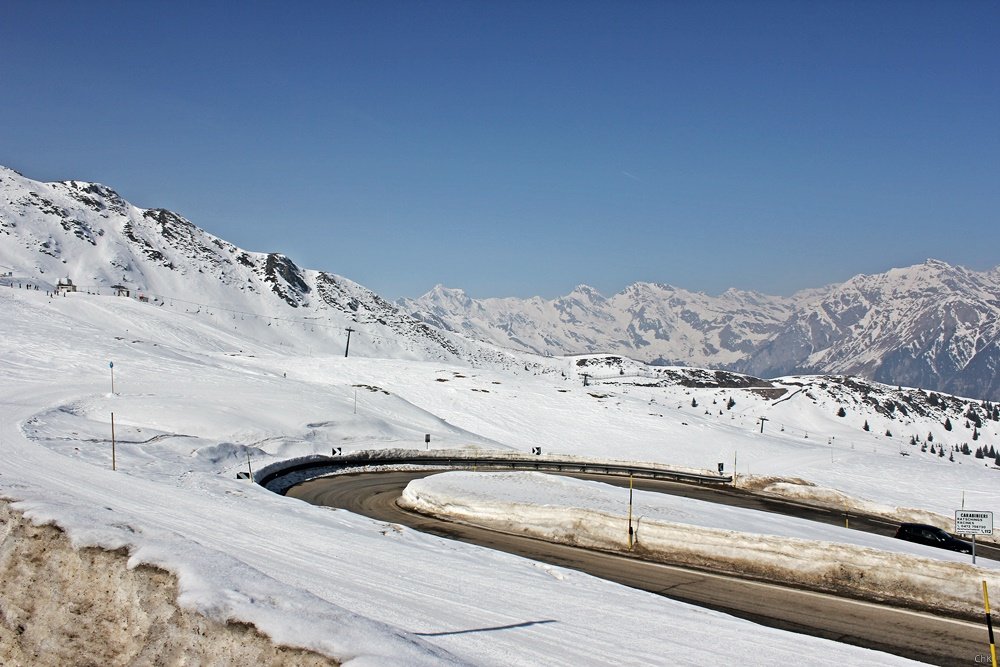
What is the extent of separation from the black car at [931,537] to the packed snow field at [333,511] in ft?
37.5

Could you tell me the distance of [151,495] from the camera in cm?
1873

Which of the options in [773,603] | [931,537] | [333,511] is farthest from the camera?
[931,537]

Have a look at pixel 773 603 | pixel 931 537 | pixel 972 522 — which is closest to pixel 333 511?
pixel 773 603

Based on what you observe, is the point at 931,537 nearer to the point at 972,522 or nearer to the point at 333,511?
the point at 972,522

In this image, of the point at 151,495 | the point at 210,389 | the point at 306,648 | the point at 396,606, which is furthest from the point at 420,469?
the point at 306,648

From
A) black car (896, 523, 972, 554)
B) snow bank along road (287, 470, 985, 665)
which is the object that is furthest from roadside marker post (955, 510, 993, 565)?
black car (896, 523, 972, 554)

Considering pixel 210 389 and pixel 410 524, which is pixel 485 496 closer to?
pixel 410 524

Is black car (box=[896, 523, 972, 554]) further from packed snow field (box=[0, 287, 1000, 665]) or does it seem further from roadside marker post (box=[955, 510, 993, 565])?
packed snow field (box=[0, 287, 1000, 665])

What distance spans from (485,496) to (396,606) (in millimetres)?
18304

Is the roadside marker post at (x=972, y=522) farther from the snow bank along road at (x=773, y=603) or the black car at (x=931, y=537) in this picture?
the black car at (x=931, y=537)

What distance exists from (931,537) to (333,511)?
27.1m

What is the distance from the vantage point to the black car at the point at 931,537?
100 ft

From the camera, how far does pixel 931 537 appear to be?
31203 mm

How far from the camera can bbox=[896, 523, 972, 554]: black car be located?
3062 centimetres
